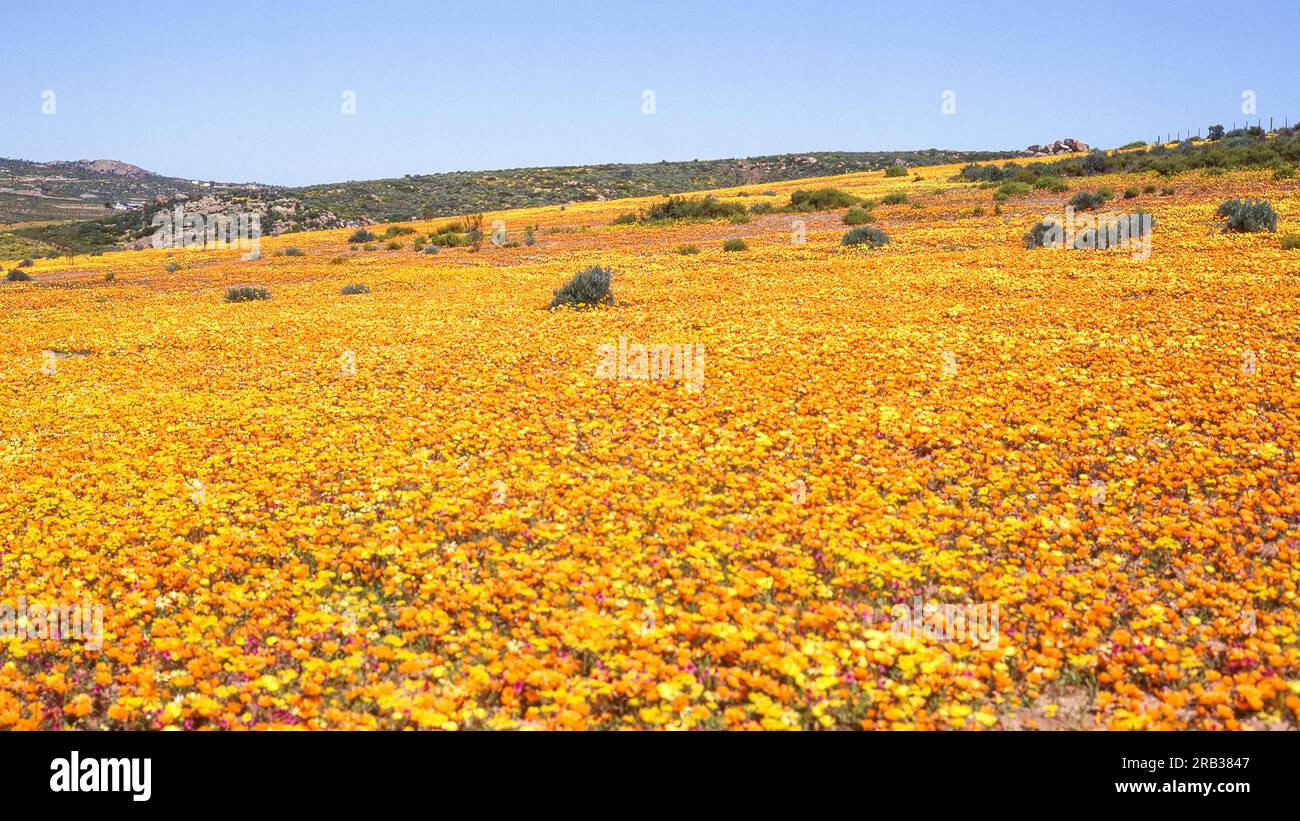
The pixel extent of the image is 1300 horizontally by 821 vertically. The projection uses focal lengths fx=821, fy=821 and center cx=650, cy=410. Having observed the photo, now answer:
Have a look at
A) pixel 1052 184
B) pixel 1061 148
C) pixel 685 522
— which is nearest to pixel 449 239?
pixel 1052 184

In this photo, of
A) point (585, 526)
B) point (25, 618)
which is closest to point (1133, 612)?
point (585, 526)

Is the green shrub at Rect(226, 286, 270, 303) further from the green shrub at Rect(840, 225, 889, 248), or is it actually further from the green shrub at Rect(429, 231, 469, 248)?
the green shrub at Rect(840, 225, 889, 248)

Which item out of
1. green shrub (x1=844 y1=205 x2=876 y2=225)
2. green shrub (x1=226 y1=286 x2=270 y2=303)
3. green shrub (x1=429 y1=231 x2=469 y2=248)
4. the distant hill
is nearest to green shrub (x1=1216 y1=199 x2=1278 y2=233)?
green shrub (x1=844 y1=205 x2=876 y2=225)

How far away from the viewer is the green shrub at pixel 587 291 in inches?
771

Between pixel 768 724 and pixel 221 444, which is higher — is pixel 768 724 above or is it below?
below

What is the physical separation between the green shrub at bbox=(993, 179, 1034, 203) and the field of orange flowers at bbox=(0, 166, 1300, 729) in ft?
78.3

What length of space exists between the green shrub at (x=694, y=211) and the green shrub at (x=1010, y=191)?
41.2ft

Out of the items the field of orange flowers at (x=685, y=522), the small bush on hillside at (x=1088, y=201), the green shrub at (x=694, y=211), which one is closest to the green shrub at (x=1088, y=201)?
the small bush on hillside at (x=1088, y=201)

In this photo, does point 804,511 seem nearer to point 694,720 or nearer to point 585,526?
point 585,526

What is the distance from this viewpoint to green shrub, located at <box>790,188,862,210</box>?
147 ft

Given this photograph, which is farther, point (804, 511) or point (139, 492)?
Answer: point (139, 492)
